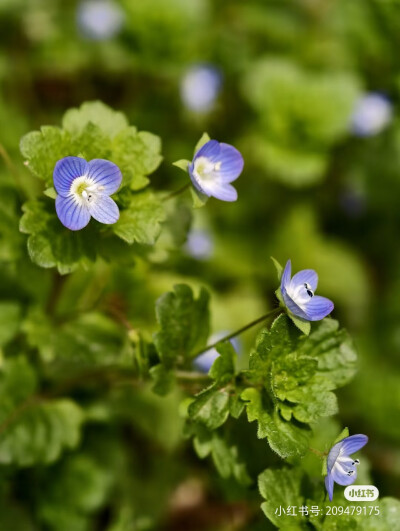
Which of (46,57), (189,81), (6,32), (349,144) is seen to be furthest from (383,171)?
(6,32)

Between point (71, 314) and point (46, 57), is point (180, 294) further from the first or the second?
point (46, 57)

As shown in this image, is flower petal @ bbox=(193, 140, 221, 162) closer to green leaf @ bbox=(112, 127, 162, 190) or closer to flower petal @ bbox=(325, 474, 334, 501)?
green leaf @ bbox=(112, 127, 162, 190)

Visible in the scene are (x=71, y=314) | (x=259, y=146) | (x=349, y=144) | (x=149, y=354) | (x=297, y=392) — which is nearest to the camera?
(x=297, y=392)

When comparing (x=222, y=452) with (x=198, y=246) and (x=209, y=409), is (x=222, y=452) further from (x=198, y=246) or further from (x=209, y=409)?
(x=198, y=246)

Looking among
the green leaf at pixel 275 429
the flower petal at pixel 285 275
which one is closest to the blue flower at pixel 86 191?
the flower petal at pixel 285 275

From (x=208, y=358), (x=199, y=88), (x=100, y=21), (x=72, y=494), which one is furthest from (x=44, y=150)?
(x=100, y=21)

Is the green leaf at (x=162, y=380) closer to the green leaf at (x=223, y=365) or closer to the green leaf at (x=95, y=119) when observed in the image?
the green leaf at (x=223, y=365)

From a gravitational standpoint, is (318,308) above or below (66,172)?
below
